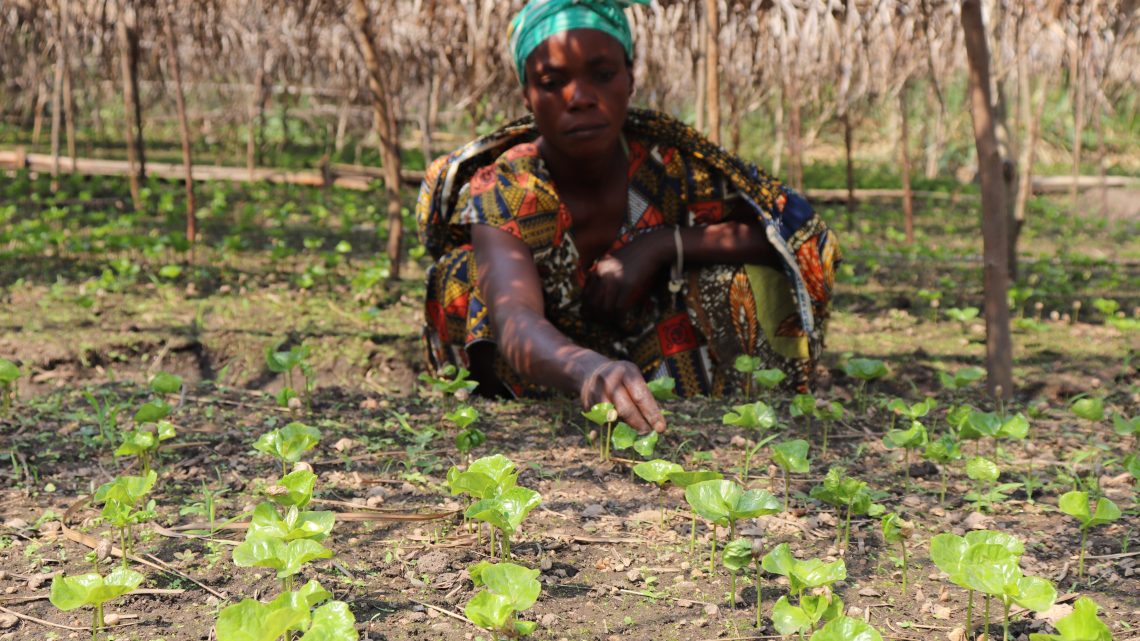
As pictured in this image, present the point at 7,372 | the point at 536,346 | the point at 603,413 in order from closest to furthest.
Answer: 1. the point at 603,413
2. the point at 536,346
3. the point at 7,372

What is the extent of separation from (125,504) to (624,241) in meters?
1.85

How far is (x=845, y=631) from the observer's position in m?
1.35

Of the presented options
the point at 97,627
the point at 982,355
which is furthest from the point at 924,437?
the point at 982,355

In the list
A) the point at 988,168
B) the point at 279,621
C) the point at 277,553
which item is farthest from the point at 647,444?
the point at 988,168

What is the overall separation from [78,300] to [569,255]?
2.24 metres

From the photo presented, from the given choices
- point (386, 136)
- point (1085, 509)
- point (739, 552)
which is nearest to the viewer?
point (739, 552)

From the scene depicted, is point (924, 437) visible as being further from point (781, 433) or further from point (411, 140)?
point (411, 140)

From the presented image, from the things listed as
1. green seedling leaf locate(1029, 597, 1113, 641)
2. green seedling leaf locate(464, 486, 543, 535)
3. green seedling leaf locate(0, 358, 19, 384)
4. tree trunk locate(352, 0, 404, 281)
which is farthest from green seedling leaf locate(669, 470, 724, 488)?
tree trunk locate(352, 0, 404, 281)

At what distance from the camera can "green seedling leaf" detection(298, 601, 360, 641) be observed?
4.39ft

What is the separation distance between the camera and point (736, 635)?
1.62 meters

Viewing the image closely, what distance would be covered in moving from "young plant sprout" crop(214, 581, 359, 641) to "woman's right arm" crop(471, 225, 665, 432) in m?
0.86

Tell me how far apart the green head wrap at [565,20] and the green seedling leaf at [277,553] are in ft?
5.79

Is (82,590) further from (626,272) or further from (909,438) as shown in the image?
(626,272)

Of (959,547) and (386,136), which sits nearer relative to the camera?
(959,547)
